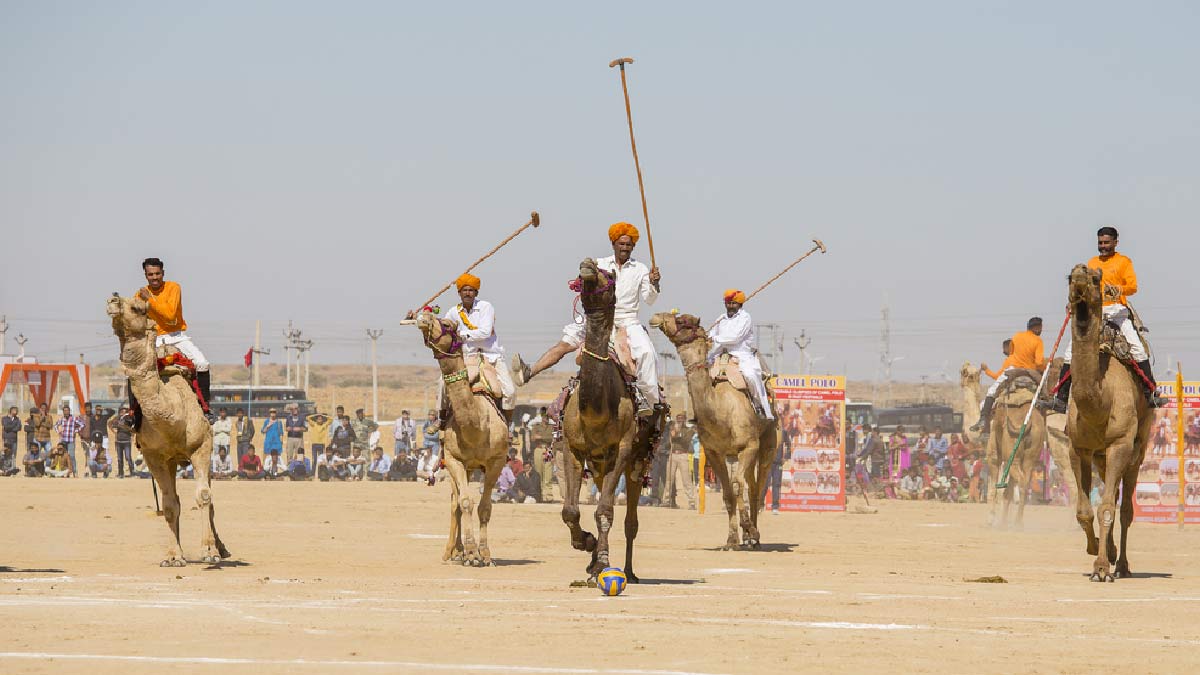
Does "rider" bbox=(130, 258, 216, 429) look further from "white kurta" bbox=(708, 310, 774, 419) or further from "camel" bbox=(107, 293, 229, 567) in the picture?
"white kurta" bbox=(708, 310, 774, 419)

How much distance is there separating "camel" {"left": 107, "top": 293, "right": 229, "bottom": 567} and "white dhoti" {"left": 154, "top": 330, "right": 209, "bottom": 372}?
12.8 inches

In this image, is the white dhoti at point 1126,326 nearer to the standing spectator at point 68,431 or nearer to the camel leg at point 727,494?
the camel leg at point 727,494

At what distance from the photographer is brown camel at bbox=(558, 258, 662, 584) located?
15.7 m

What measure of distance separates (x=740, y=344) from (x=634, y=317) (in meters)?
7.36

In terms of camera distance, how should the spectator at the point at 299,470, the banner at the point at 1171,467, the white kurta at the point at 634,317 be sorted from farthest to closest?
the spectator at the point at 299,470 < the banner at the point at 1171,467 < the white kurta at the point at 634,317

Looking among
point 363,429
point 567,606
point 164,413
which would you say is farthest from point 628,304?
point 363,429

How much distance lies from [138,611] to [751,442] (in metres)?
11.4

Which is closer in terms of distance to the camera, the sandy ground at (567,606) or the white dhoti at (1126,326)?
the sandy ground at (567,606)

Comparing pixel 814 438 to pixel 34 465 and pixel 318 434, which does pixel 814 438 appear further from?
pixel 34 465

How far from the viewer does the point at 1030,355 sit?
3014 centimetres

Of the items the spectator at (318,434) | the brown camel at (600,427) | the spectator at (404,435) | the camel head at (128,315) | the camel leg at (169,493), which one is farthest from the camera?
the spectator at (318,434)

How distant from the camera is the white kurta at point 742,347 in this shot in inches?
928

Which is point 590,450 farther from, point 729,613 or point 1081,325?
point 1081,325

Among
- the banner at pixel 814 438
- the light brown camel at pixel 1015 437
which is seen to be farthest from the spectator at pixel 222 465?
the light brown camel at pixel 1015 437
